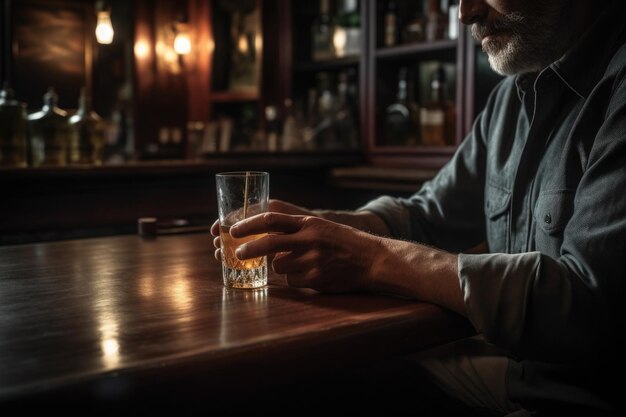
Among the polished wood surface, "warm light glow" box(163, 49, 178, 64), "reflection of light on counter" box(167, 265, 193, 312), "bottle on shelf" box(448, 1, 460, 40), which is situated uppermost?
"warm light glow" box(163, 49, 178, 64)

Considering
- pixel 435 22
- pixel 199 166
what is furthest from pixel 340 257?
pixel 435 22

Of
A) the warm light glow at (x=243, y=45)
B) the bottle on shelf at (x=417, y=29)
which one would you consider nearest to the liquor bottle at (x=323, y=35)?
the bottle on shelf at (x=417, y=29)

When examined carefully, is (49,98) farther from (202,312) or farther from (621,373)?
(621,373)

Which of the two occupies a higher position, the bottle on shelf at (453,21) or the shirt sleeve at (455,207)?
the bottle on shelf at (453,21)

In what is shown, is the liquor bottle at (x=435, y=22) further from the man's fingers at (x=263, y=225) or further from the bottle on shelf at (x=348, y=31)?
the man's fingers at (x=263, y=225)

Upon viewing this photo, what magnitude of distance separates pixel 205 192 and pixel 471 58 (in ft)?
3.87

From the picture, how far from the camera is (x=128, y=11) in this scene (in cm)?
491

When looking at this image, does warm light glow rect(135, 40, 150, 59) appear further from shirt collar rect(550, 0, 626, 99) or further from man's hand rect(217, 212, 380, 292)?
man's hand rect(217, 212, 380, 292)

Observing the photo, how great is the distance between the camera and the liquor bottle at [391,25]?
3.03 metres

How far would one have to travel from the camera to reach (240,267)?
1017 millimetres

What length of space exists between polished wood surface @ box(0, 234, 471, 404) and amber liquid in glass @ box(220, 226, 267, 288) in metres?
0.02

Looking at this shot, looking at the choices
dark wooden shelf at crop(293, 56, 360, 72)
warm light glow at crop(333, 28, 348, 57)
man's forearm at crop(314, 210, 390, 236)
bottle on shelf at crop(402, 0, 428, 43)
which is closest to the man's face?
man's forearm at crop(314, 210, 390, 236)

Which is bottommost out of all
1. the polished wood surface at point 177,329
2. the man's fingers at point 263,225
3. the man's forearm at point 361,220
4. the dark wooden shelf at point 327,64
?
the polished wood surface at point 177,329

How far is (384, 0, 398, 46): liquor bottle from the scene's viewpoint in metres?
3.03
